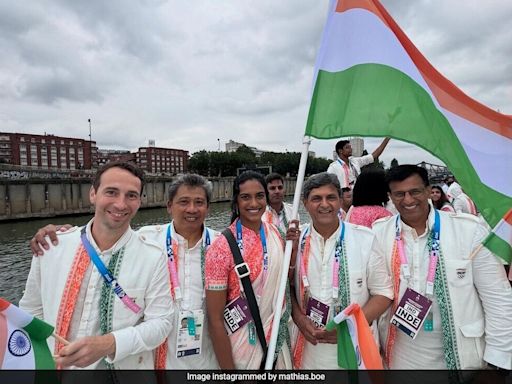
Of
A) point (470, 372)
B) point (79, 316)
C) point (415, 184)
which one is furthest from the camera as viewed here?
point (415, 184)

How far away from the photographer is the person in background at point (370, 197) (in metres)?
3.89

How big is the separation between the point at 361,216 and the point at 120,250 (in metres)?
2.78

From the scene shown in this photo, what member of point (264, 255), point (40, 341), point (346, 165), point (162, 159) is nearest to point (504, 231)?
point (264, 255)

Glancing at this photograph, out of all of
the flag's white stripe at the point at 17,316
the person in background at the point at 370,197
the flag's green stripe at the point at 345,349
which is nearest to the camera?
the flag's white stripe at the point at 17,316

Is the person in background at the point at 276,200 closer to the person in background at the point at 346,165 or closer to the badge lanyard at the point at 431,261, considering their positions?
the person in background at the point at 346,165

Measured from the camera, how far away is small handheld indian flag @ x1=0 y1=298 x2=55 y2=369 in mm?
1783

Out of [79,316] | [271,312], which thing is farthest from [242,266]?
[79,316]

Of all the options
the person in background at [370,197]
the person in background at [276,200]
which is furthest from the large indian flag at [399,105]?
the person in background at [276,200]

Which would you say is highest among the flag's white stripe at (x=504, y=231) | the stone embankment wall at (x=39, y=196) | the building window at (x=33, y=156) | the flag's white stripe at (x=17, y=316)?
the building window at (x=33, y=156)

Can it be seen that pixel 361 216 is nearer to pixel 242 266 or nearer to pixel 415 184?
pixel 415 184

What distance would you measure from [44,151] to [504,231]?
13716 centimetres

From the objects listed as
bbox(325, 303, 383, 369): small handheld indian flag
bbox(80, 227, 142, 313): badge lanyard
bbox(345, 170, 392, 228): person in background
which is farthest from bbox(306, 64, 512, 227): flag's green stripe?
bbox(80, 227, 142, 313): badge lanyard

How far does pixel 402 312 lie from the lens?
2.51 metres

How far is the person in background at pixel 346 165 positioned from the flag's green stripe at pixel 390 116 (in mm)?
3398
